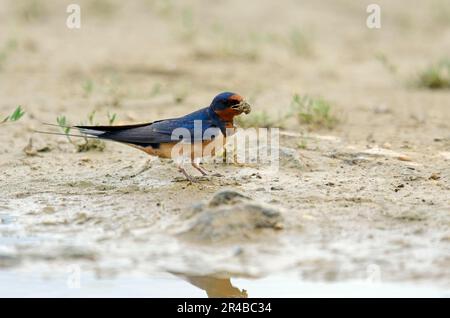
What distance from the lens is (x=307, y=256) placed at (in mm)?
4648

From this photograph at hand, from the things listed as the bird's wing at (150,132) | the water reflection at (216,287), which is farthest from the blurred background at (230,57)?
the water reflection at (216,287)

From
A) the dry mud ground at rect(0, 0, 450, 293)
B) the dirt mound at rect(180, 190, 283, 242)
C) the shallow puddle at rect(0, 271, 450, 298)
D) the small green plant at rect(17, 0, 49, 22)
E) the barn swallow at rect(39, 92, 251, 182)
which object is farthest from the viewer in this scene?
the small green plant at rect(17, 0, 49, 22)

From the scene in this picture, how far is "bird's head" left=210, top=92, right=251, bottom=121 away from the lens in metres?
5.84

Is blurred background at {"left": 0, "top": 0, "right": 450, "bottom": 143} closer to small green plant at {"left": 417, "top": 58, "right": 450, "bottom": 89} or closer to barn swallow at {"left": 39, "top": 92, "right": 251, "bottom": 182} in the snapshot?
small green plant at {"left": 417, "top": 58, "right": 450, "bottom": 89}

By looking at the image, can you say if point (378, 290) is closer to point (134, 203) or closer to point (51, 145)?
point (134, 203)

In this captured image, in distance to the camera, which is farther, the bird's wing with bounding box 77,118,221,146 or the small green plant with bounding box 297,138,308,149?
the small green plant with bounding box 297,138,308,149

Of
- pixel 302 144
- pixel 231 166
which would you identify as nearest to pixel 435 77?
pixel 302 144

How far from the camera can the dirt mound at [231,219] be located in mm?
4859

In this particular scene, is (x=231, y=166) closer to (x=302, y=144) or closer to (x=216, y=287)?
(x=302, y=144)

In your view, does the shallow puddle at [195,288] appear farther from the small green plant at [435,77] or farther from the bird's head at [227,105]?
the small green plant at [435,77]

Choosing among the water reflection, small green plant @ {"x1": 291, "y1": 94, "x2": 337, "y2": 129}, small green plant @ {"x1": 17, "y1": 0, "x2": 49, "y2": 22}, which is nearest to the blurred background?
small green plant @ {"x1": 17, "y1": 0, "x2": 49, "y2": 22}

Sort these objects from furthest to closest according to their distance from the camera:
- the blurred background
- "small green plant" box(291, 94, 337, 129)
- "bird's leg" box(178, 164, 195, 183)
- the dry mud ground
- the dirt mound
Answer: the blurred background
"small green plant" box(291, 94, 337, 129)
"bird's leg" box(178, 164, 195, 183)
the dirt mound
the dry mud ground

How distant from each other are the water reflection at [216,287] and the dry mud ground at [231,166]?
0.07 metres

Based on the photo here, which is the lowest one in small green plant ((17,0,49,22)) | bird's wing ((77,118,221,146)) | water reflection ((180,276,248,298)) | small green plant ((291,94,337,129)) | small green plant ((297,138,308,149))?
water reflection ((180,276,248,298))
